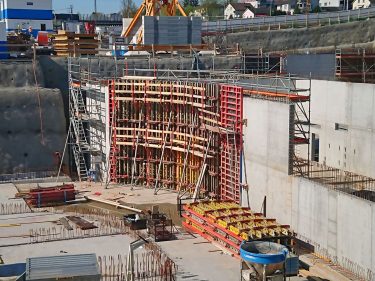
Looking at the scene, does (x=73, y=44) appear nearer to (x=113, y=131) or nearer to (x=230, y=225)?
(x=113, y=131)

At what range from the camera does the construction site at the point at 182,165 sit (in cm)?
1792

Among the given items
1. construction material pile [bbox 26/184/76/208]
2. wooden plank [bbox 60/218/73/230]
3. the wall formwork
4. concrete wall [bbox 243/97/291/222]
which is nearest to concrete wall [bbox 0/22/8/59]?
the wall formwork

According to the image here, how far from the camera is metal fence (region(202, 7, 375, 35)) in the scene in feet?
216

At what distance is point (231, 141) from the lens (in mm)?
24234

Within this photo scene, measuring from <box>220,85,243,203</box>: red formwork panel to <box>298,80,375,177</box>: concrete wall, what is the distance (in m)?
5.48

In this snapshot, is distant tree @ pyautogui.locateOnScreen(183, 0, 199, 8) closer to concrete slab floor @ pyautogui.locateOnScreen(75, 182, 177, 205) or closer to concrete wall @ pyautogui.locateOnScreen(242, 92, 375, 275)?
concrete slab floor @ pyautogui.locateOnScreen(75, 182, 177, 205)

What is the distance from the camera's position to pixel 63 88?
117ft

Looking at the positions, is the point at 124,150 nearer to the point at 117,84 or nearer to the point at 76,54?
the point at 117,84

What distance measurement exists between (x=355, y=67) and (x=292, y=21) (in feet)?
107

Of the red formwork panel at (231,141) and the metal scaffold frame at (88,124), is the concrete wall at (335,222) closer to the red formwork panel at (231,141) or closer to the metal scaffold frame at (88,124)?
the red formwork panel at (231,141)

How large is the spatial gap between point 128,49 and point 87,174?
12125 millimetres

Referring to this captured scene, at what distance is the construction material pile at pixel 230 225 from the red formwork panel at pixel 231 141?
2.27 m

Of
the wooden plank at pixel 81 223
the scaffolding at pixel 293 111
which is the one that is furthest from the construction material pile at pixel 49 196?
the scaffolding at pixel 293 111

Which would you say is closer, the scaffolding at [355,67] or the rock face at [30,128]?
the rock face at [30,128]
